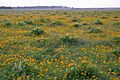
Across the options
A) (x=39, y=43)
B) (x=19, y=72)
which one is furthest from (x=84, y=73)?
(x=39, y=43)

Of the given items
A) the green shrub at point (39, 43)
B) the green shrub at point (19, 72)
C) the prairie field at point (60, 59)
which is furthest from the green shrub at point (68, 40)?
the green shrub at point (19, 72)

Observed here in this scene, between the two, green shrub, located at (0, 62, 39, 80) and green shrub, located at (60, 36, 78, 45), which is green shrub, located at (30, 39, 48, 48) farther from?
green shrub, located at (0, 62, 39, 80)

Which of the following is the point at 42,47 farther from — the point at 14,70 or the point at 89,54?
the point at 14,70

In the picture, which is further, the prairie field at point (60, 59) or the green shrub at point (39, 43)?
the green shrub at point (39, 43)

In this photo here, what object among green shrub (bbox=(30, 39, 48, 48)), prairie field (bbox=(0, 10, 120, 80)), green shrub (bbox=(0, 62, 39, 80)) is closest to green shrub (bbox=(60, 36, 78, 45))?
prairie field (bbox=(0, 10, 120, 80))

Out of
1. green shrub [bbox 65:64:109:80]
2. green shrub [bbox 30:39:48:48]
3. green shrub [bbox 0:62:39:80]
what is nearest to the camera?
green shrub [bbox 65:64:109:80]

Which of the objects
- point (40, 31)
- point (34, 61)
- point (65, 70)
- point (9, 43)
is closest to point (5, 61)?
point (34, 61)

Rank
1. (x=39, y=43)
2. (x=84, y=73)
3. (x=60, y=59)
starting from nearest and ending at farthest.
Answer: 1. (x=84, y=73)
2. (x=60, y=59)
3. (x=39, y=43)

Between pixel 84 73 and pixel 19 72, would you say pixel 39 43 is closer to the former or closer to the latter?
pixel 19 72

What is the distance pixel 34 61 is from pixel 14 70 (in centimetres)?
122

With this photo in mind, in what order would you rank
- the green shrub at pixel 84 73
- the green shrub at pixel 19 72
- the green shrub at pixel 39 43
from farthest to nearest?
1. the green shrub at pixel 39 43
2. the green shrub at pixel 19 72
3. the green shrub at pixel 84 73

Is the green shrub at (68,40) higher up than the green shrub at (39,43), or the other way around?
the green shrub at (68,40)

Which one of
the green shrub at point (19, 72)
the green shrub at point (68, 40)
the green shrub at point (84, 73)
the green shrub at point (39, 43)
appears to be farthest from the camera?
the green shrub at point (68, 40)

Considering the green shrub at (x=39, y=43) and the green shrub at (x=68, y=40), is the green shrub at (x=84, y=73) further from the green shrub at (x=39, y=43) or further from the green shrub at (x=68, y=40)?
the green shrub at (x=68, y=40)
